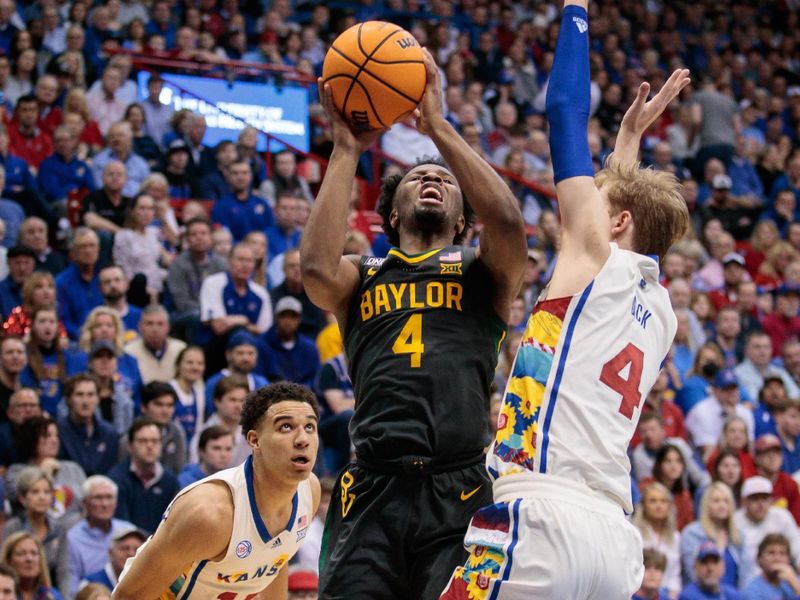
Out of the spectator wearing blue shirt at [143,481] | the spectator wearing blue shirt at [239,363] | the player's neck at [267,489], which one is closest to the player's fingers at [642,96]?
the player's neck at [267,489]

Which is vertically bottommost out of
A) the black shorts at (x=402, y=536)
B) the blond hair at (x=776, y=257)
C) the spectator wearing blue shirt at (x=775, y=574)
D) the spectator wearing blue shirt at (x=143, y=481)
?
the spectator wearing blue shirt at (x=775, y=574)

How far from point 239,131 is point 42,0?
8.34 feet

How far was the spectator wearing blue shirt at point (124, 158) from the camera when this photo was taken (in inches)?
455

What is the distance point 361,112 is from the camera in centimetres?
445

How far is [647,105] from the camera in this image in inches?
176

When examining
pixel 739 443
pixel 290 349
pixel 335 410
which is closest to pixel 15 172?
pixel 290 349

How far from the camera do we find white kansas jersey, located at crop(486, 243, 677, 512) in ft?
11.9

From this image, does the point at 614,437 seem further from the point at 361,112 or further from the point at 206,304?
the point at 206,304

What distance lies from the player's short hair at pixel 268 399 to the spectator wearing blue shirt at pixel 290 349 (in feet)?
14.0

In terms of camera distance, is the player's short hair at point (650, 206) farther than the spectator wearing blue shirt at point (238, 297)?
No

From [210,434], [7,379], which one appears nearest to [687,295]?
[210,434]

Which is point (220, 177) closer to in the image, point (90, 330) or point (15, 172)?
point (15, 172)

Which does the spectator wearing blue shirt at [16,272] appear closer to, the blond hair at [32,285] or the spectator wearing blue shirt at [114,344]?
the blond hair at [32,285]

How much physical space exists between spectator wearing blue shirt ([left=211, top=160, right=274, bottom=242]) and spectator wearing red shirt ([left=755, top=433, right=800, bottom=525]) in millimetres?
4937
